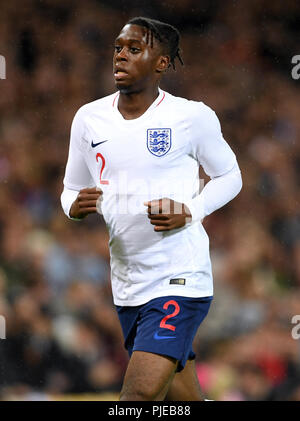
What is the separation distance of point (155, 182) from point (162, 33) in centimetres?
70

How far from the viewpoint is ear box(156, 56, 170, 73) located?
11.7 ft

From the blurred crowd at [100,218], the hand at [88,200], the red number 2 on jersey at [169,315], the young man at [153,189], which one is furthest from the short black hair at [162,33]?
the blurred crowd at [100,218]

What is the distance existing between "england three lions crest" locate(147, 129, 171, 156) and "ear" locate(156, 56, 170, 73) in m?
0.32

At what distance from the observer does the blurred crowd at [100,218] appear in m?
6.05

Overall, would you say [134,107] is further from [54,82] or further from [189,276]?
[54,82]

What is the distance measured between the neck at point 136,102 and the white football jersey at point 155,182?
3 centimetres

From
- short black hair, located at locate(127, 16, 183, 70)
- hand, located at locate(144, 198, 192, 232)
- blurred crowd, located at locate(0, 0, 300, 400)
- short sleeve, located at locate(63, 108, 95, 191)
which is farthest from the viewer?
blurred crowd, located at locate(0, 0, 300, 400)

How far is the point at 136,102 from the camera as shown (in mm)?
3539

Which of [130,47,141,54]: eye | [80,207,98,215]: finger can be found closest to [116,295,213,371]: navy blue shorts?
[80,207,98,215]: finger

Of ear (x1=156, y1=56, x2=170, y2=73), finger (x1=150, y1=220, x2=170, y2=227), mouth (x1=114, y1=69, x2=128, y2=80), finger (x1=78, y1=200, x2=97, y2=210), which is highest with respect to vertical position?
ear (x1=156, y1=56, x2=170, y2=73)

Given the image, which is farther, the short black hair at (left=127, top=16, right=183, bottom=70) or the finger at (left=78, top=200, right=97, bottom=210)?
the short black hair at (left=127, top=16, right=183, bottom=70)

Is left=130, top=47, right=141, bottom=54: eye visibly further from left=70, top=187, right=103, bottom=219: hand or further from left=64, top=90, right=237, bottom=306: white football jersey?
left=70, top=187, right=103, bottom=219: hand

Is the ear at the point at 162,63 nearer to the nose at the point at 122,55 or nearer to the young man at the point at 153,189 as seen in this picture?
the young man at the point at 153,189
